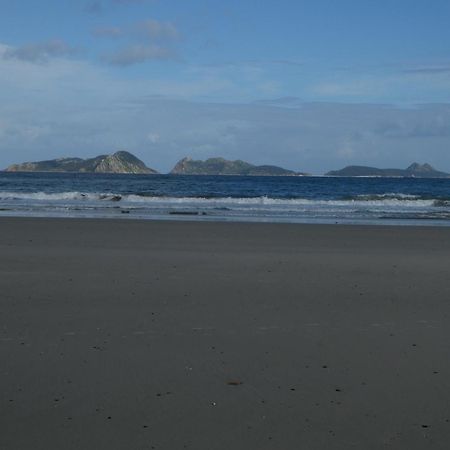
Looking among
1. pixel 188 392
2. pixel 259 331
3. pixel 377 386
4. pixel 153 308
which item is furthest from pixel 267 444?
pixel 153 308

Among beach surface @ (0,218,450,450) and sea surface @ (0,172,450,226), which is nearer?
beach surface @ (0,218,450,450)

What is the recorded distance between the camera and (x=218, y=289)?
27.5 ft

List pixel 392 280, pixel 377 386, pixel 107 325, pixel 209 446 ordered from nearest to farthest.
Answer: pixel 209 446 → pixel 377 386 → pixel 107 325 → pixel 392 280

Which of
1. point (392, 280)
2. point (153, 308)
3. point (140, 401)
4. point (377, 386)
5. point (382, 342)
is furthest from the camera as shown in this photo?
point (392, 280)

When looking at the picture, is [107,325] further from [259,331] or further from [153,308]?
[259,331]

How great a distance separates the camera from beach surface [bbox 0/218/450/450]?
3988mm

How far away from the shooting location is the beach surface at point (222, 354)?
13.1 feet

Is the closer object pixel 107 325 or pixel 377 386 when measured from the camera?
pixel 377 386

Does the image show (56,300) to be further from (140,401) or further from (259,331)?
(140,401)

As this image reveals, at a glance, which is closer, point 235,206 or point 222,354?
point 222,354

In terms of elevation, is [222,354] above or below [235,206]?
below

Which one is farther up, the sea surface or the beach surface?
the sea surface

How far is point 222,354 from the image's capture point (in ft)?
18.0

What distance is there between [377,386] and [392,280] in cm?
486
